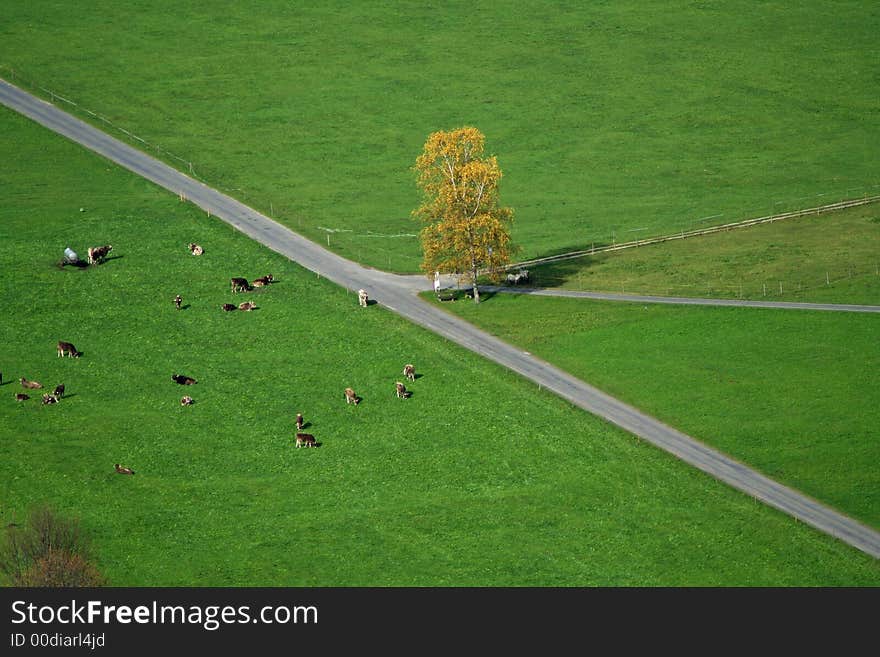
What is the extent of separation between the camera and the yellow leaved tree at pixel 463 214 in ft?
393

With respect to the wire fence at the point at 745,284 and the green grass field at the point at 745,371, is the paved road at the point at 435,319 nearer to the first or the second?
the green grass field at the point at 745,371

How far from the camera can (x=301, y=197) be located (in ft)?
484

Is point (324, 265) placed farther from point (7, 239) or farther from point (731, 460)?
point (731, 460)

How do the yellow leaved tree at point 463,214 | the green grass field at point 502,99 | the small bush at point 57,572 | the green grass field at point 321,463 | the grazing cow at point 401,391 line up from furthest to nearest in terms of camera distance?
the green grass field at point 502,99, the yellow leaved tree at point 463,214, the grazing cow at point 401,391, the green grass field at point 321,463, the small bush at point 57,572

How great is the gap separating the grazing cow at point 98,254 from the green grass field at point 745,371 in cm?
2870

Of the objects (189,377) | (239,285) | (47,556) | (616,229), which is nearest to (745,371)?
(189,377)

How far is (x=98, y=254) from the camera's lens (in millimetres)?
126938

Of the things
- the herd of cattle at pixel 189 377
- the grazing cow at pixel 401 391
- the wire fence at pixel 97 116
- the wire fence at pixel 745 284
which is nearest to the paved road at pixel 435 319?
the wire fence at pixel 97 116

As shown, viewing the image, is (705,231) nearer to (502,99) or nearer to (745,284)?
(745,284)

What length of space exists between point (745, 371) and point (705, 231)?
35.1 meters

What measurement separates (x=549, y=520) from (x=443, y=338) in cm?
2839

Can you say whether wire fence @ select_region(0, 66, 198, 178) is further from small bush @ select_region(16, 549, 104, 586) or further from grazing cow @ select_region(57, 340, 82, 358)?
small bush @ select_region(16, 549, 104, 586)
